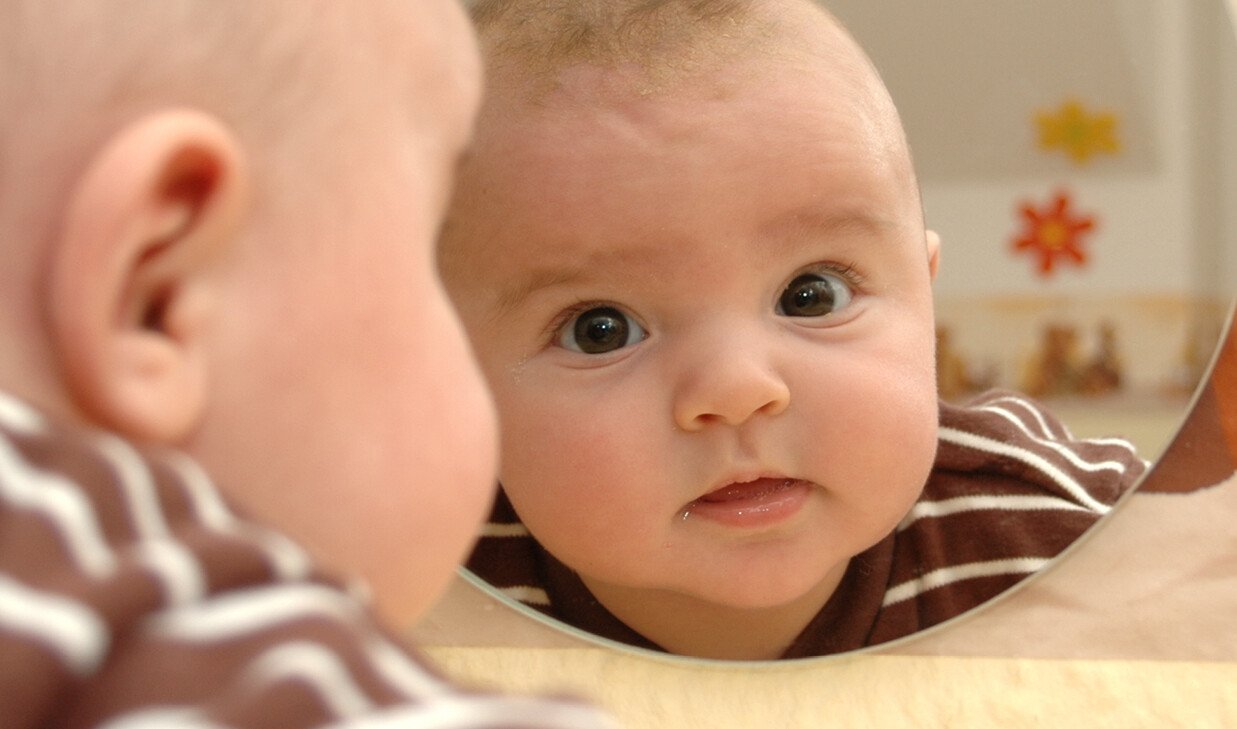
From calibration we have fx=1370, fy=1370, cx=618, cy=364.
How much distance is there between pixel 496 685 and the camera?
0.60 m

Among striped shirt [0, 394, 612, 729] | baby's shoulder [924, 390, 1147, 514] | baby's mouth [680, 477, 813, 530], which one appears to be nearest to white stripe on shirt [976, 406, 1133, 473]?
baby's shoulder [924, 390, 1147, 514]

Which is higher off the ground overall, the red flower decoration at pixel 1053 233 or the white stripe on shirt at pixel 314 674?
the red flower decoration at pixel 1053 233

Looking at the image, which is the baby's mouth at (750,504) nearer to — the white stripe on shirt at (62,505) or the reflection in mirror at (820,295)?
the reflection in mirror at (820,295)

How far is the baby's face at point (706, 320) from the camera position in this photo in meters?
0.55

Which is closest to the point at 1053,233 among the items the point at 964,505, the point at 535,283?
the point at 964,505

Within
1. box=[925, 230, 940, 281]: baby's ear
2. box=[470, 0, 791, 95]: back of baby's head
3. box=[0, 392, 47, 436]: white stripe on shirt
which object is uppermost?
box=[470, 0, 791, 95]: back of baby's head

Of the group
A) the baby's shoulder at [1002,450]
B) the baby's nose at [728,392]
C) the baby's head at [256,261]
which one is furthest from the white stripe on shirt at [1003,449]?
the baby's head at [256,261]

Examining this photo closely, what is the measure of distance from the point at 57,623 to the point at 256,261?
11 centimetres

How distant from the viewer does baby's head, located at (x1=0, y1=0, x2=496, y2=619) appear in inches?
11.8

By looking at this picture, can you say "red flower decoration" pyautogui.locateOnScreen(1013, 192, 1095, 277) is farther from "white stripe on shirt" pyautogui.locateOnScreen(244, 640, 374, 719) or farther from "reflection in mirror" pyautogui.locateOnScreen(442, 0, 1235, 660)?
"white stripe on shirt" pyautogui.locateOnScreen(244, 640, 374, 719)

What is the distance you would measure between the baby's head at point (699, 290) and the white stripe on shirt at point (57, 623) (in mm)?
319

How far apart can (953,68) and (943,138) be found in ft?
0.10

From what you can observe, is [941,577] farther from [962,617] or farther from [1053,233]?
[1053,233]

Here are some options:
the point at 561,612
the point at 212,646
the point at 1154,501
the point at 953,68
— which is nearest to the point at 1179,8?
the point at 953,68
